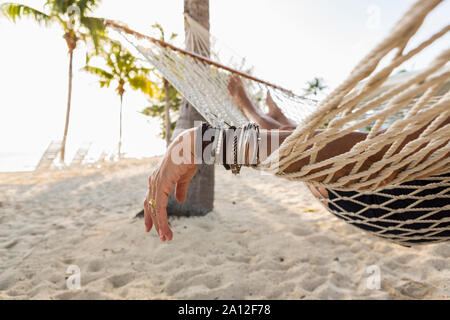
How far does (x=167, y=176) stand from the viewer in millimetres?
701

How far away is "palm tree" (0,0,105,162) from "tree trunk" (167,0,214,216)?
639 cm

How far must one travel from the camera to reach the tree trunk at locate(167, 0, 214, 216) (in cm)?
183

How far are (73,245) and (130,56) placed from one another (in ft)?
36.6

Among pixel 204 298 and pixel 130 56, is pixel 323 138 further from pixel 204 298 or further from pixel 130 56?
pixel 130 56

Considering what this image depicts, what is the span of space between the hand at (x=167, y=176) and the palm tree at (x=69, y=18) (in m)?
7.37

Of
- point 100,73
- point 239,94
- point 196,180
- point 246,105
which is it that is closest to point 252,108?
point 246,105

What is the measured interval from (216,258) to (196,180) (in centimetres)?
68

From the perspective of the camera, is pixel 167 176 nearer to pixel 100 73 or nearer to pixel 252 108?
pixel 252 108

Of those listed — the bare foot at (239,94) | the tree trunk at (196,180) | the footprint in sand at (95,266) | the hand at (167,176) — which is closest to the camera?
the hand at (167,176)

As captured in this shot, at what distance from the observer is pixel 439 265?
3.88 ft

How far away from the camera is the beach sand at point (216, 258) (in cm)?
105

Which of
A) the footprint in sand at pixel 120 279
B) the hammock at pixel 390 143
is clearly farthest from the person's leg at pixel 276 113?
the footprint in sand at pixel 120 279

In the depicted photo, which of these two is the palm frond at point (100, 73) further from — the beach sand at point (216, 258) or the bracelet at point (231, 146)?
the bracelet at point (231, 146)
